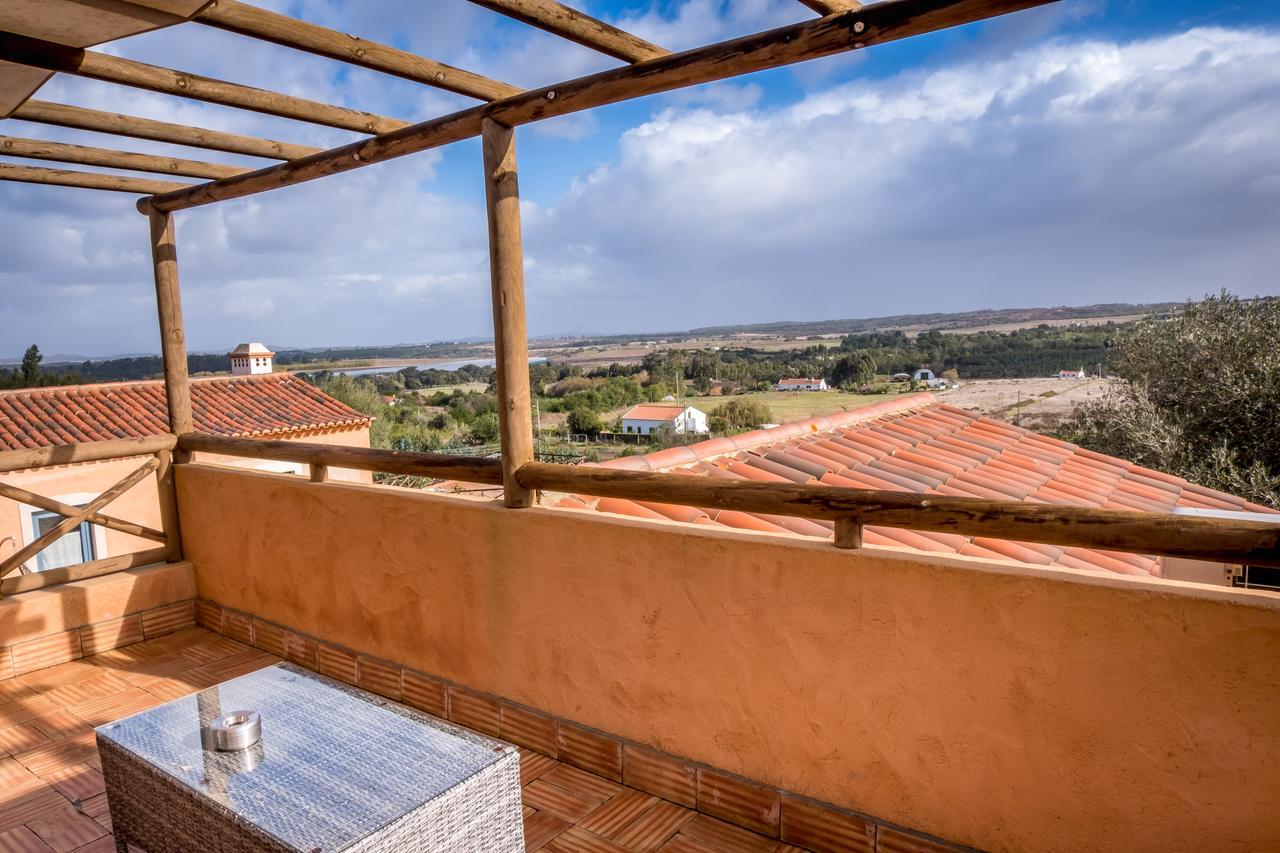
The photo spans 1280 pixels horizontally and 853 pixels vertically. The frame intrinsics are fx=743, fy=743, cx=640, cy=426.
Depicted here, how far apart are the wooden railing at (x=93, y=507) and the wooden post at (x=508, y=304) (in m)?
2.67

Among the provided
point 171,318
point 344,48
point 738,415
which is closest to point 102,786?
point 171,318

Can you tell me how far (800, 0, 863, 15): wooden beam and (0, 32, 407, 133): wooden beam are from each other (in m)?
1.84

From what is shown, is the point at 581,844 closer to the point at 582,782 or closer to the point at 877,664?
the point at 582,782

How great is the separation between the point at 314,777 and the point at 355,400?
27.0 metres

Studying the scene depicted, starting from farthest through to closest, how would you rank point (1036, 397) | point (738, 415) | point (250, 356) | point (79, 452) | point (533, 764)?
1. point (250, 356)
2. point (738, 415)
3. point (1036, 397)
4. point (79, 452)
5. point (533, 764)

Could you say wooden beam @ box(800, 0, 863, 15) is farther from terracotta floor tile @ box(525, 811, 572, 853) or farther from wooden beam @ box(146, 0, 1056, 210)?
terracotta floor tile @ box(525, 811, 572, 853)

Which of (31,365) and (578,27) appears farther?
(31,365)

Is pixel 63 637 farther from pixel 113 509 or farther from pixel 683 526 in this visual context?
pixel 113 509

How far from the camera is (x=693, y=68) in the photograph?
2.11m

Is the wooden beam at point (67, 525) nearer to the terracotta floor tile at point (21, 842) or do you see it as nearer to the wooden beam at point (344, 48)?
the terracotta floor tile at point (21, 842)

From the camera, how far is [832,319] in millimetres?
22891

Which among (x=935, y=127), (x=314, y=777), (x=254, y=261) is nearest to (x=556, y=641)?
(x=314, y=777)

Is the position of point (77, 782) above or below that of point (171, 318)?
below

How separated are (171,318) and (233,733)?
11.1ft
